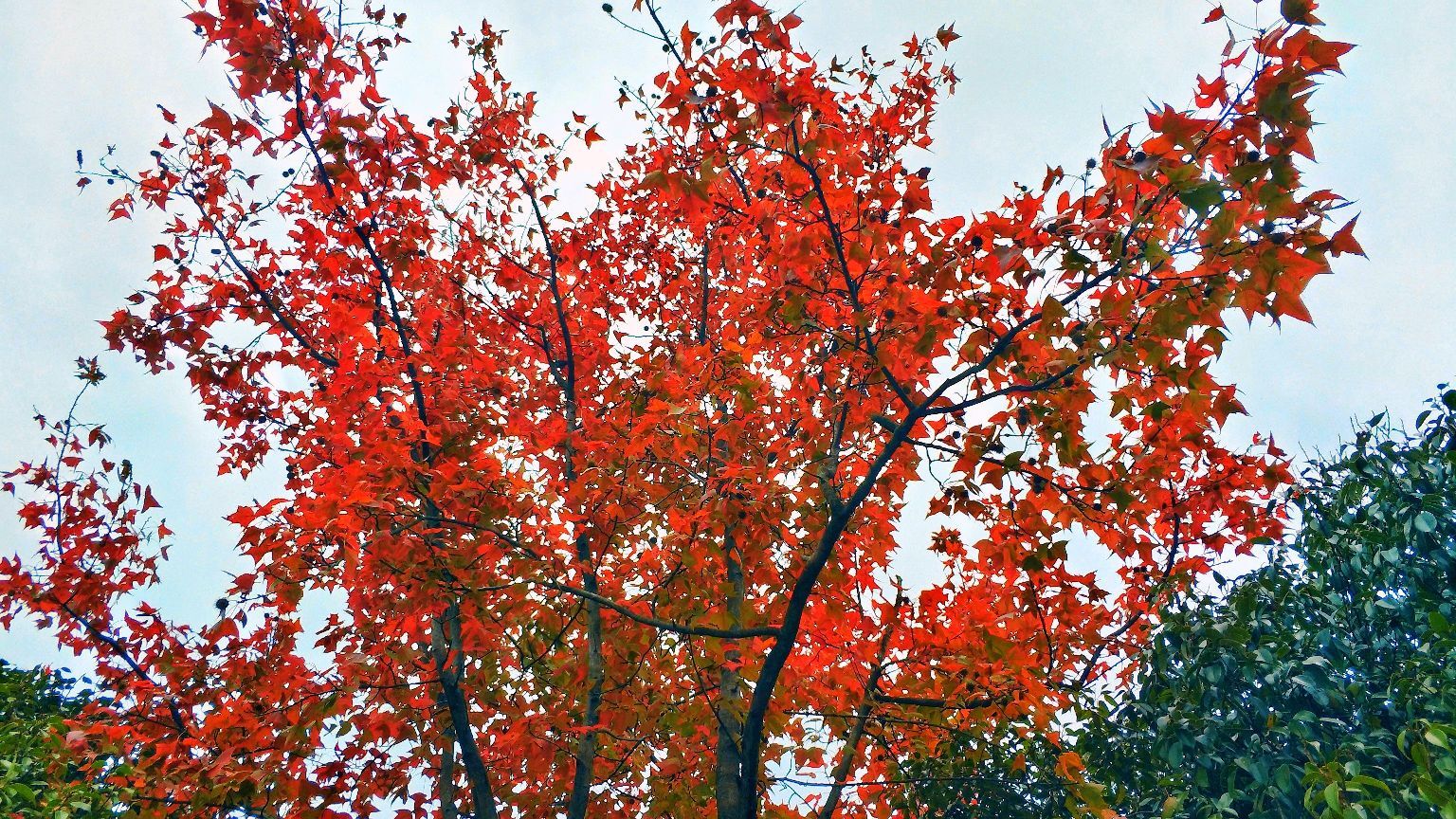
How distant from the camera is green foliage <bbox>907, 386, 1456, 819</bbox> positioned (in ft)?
18.0

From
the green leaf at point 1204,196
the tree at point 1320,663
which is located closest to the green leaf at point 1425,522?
the tree at point 1320,663

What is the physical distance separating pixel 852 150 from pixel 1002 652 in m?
3.21

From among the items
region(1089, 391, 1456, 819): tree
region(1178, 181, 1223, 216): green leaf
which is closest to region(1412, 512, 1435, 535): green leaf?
region(1089, 391, 1456, 819): tree

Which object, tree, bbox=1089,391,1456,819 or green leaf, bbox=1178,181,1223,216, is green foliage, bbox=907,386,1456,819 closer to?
tree, bbox=1089,391,1456,819

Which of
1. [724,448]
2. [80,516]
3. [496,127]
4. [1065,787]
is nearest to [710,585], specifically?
[724,448]

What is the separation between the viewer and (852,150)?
5.43 meters

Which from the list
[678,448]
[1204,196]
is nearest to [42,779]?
[678,448]

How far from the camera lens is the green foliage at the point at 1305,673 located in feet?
18.0

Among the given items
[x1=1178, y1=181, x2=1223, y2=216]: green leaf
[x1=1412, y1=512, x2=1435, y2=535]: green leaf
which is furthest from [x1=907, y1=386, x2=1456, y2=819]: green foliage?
[x1=1178, y1=181, x2=1223, y2=216]: green leaf

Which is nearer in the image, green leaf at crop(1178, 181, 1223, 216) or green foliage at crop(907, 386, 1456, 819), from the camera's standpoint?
green leaf at crop(1178, 181, 1223, 216)

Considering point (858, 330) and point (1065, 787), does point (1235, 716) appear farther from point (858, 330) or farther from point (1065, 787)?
point (858, 330)

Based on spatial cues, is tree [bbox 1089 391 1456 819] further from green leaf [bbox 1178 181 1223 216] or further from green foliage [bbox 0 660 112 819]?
green foliage [bbox 0 660 112 819]

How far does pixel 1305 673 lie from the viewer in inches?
225

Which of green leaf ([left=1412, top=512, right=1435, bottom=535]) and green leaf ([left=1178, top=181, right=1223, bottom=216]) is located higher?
green leaf ([left=1412, top=512, right=1435, bottom=535])
